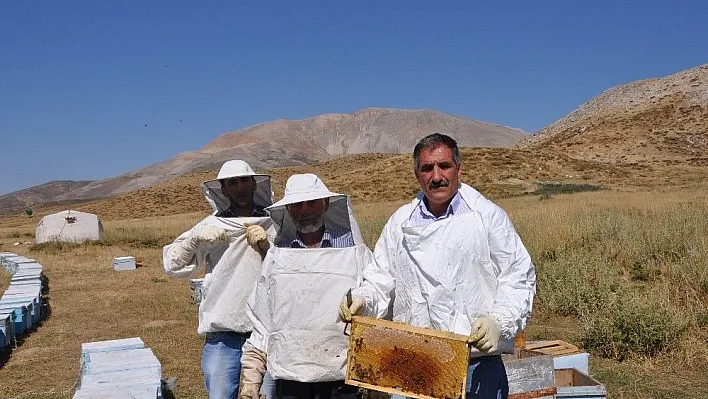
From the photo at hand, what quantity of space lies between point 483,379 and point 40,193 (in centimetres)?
14821

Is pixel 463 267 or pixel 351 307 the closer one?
pixel 463 267

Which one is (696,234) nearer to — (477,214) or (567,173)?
(477,214)

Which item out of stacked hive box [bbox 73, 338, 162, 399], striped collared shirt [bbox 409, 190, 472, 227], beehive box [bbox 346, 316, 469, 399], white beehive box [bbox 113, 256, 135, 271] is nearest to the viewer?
beehive box [bbox 346, 316, 469, 399]

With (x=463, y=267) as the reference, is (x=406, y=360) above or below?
below

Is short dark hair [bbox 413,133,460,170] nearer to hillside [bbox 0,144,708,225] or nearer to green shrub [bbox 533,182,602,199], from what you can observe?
green shrub [bbox 533,182,602,199]

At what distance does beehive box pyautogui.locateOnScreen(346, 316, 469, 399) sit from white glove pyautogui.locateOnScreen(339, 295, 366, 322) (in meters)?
0.04

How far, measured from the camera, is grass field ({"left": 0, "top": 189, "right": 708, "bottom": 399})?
6.42 m

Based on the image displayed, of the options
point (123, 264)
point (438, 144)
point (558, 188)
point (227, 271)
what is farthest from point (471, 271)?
point (558, 188)

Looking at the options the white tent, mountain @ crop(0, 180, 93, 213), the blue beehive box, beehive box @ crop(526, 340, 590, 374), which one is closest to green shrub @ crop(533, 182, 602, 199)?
the white tent

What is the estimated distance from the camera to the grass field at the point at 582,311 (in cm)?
642

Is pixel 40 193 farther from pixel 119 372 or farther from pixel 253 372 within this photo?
pixel 253 372

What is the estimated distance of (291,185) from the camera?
10.5ft

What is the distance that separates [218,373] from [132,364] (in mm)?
2088

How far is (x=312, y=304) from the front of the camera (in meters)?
3.08
